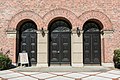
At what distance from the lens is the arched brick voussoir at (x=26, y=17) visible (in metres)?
11.4

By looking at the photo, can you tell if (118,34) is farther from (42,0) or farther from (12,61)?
(12,61)

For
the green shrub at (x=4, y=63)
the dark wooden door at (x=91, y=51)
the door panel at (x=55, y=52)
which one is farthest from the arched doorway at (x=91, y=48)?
the green shrub at (x=4, y=63)

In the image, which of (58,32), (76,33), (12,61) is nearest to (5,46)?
(12,61)

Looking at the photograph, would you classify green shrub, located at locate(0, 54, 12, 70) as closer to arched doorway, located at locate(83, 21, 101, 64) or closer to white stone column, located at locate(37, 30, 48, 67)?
white stone column, located at locate(37, 30, 48, 67)

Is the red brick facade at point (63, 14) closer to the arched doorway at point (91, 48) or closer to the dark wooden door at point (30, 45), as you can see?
the arched doorway at point (91, 48)

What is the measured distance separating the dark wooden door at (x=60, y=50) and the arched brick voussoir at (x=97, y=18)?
5.20 ft

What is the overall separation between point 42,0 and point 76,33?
10.9 ft

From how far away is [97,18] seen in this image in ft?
37.2

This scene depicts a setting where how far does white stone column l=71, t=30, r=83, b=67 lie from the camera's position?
11.4 meters

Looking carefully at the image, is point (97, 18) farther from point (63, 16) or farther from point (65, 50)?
point (65, 50)

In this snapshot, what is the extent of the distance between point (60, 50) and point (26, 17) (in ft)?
10.9

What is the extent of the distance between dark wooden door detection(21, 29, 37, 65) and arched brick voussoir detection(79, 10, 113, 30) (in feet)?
11.7

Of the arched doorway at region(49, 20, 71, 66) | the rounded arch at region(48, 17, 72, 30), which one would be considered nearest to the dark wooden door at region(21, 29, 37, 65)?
the arched doorway at region(49, 20, 71, 66)

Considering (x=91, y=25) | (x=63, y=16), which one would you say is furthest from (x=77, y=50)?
(x=63, y=16)
